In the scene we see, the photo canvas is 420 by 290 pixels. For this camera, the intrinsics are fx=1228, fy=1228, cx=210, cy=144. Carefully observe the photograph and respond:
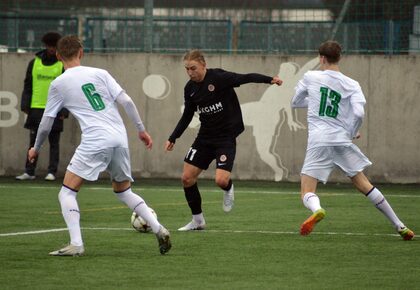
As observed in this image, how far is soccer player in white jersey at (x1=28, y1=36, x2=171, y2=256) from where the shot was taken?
10367 mm

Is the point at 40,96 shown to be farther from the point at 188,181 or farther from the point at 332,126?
the point at 332,126

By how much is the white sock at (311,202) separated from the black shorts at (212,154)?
1.54 meters

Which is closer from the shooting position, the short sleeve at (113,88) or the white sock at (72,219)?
the white sock at (72,219)

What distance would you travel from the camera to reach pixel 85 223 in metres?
13.5

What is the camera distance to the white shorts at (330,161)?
11.9 m

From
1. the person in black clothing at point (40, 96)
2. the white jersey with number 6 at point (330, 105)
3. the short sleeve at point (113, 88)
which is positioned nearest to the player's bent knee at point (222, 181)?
the white jersey with number 6 at point (330, 105)

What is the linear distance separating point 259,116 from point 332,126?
358 inches

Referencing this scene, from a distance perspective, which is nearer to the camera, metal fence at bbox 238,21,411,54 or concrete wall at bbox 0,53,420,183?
concrete wall at bbox 0,53,420,183

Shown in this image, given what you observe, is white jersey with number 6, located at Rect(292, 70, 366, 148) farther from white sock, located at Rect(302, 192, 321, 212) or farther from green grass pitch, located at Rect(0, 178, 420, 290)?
green grass pitch, located at Rect(0, 178, 420, 290)

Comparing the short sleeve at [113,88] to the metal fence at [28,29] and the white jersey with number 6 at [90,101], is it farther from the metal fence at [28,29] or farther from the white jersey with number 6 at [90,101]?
the metal fence at [28,29]

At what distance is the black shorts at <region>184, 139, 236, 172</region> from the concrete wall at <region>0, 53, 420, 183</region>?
7767mm

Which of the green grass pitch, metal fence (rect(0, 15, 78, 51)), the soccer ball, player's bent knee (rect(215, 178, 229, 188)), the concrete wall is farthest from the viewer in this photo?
metal fence (rect(0, 15, 78, 51))

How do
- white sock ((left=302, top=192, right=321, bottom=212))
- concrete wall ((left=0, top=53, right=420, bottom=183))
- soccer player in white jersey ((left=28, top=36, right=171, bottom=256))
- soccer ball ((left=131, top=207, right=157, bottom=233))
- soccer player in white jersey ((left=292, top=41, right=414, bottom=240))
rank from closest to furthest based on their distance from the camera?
soccer player in white jersey ((left=28, top=36, right=171, bottom=256)) < white sock ((left=302, top=192, right=321, bottom=212)) < soccer player in white jersey ((left=292, top=41, right=414, bottom=240)) < soccer ball ((left=131, top=207, right=157, bottom=233)) < concrete wall ((left=0, top=53, right=420, bottom=183))

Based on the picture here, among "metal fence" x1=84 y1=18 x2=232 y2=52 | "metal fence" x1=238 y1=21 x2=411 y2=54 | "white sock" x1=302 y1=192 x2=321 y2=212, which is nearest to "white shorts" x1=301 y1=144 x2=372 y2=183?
"white sock" x1=302 y1=192 x2=321 y2=212
